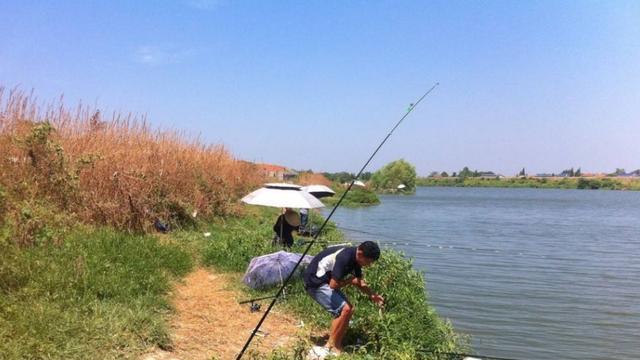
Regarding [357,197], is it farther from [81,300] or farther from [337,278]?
[81,300]

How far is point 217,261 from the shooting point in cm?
1042

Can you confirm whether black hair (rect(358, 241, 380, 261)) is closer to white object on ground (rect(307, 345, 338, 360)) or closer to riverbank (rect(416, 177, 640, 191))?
white object on ground (rect(307, 345, 338, 360))

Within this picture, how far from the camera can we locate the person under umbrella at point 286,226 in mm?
11883

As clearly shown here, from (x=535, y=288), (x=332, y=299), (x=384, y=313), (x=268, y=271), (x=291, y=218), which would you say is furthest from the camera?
Result: (x=535, y=288)

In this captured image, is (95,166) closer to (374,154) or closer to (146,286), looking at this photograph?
(146,286)

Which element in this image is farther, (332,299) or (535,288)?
(535,288)

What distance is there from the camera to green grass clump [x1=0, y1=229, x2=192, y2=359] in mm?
5051

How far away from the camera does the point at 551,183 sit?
529ft

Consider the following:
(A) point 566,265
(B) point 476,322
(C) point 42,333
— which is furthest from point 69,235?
(A) point 566,265

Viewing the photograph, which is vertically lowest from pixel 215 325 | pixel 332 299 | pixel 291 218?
pixel 215 325

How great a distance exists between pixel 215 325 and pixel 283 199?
4425mm

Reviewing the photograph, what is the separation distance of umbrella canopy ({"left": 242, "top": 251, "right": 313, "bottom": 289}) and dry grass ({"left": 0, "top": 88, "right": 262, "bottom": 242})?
3.42 m

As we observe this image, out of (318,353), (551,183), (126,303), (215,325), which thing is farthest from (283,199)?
(551,183)

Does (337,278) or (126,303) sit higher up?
(337,278)
